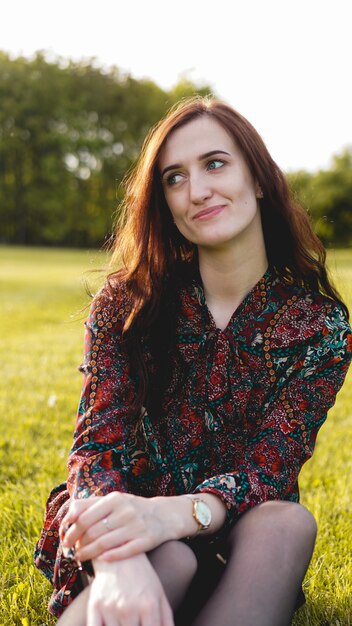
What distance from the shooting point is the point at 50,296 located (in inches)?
537

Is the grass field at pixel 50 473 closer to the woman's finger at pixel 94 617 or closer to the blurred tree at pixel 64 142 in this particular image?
the woman's finger at pixel 94 617

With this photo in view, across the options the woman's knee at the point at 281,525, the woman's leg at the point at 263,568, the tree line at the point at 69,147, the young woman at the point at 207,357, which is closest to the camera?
the woman's leg at the point at 263,568

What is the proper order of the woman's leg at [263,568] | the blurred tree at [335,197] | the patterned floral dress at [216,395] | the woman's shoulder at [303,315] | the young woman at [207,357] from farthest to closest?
the blurred tree at [335,197], the woman's shoulder at [303,315], the patterned floral dress at [216,395], the young woman at [207,357], the woman's leg at [263,568]

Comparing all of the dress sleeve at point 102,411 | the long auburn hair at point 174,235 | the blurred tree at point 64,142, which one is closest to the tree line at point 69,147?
the blurred tree at point 64,142

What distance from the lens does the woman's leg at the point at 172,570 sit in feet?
6.00

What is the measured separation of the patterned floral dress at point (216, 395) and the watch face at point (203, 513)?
26cm

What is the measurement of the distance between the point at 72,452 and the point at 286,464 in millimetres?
677

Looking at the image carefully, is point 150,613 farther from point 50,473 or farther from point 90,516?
point 50,473

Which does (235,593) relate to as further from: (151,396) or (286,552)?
(151,396)

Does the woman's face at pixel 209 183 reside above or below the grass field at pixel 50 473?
above

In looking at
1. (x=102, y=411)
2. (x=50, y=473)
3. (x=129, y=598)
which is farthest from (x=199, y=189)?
(x=50, y=473)

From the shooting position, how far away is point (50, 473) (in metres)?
3.95

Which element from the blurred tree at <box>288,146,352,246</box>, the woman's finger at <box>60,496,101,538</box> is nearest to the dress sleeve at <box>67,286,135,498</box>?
the woman's finger at <box>60,496,101,538</box>

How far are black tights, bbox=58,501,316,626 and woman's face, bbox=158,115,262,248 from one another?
0.95 metres
